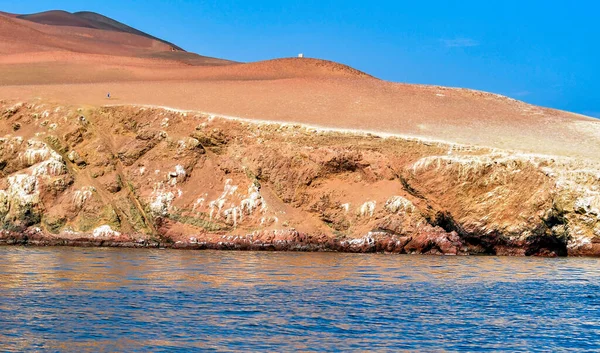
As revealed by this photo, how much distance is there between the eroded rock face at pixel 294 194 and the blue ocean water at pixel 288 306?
27.8 ft

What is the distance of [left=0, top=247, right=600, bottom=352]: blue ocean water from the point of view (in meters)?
16.5

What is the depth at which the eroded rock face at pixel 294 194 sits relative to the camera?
138 feet

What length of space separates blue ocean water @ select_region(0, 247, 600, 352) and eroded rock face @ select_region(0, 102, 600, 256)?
848cm

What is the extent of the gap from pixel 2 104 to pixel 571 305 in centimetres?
3646

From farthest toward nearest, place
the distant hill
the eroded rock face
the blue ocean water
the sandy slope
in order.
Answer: the distant hill
the sandy slope
the eroded rock face
the blue ocean water

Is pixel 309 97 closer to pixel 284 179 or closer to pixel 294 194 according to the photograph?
pixel 284 179

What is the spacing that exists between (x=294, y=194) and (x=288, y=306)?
23501 mm

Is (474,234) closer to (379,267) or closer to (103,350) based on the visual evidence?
(379,267)

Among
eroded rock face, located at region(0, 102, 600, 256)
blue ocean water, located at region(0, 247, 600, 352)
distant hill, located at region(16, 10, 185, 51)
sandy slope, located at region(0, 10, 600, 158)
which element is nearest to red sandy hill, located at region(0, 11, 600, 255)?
eroded rock face, located at region(0, 102, 600, 256)

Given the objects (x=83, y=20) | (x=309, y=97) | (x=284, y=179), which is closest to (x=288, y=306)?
(x=284, y=179)

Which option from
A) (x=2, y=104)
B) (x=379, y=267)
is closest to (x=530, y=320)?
(x=379, y=267)

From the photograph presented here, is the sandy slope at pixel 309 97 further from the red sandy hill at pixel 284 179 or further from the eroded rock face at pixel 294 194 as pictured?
the eroded rock face at pixel 294 194

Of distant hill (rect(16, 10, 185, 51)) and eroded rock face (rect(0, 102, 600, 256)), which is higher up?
distant hill (rect(16, 10, 185, 51))

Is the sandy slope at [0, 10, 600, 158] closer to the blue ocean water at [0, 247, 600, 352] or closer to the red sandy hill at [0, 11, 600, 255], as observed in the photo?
the red sandy hill at [0, 11, 600, 255]
